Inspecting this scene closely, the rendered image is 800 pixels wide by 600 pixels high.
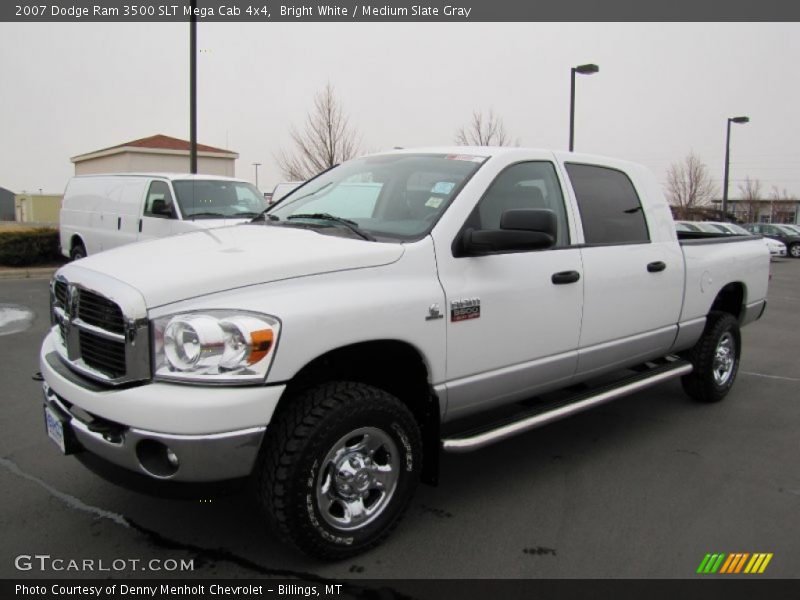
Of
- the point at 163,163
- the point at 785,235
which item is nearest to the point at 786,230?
the point at 785,235

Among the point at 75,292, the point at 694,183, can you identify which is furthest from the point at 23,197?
the point at 75,292

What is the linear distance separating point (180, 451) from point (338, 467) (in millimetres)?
724

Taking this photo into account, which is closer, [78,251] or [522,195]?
[522,195]

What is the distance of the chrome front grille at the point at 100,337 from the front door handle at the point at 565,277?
224 cm

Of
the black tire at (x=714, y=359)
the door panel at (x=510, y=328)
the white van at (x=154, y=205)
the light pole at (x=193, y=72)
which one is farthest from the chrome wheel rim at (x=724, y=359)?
the light pole at (x=193, y=72)

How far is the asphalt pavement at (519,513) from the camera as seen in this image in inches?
122

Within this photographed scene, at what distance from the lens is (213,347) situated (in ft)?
→ 8.60

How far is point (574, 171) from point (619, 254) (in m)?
0.61

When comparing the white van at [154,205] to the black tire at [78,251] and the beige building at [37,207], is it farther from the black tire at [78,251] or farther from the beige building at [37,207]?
the beige building at [37,207]

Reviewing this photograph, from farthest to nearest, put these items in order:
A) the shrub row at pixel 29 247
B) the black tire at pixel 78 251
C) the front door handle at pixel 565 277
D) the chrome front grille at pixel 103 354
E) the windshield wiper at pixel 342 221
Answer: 1. the shrub row at pixel 29 247
2. the black tire at pixel 78 251
3. the front door handle at pixel 565 277
4. the windshield wiper at pixel 342 221
5. the chrome front grille at pixel 103 354

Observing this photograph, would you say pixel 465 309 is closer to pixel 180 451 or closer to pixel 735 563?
pixel 180 451

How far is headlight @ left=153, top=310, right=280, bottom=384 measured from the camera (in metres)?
2.62

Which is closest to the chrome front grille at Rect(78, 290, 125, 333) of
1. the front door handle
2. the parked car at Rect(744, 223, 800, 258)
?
the front door handle

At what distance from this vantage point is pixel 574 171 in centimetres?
433
